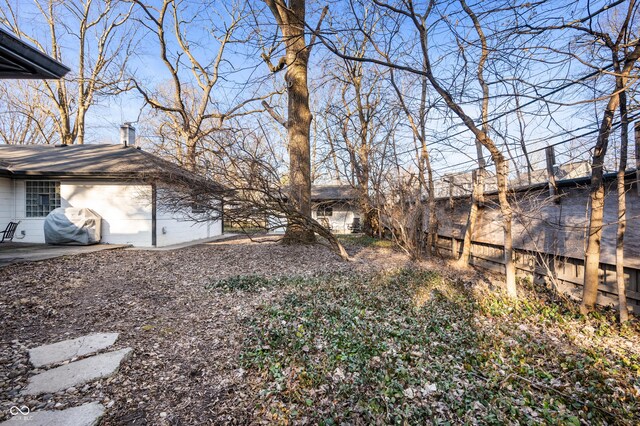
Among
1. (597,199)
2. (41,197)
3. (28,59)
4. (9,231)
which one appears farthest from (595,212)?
(41,197)

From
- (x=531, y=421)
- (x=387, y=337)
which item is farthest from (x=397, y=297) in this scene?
(x=531, y=421)

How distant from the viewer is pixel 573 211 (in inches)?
182

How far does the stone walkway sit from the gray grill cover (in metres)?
7.54

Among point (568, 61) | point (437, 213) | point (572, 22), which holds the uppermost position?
point (572, 22)

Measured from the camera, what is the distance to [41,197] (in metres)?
10.2

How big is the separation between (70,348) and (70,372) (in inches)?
20.9

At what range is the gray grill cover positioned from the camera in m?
8.91

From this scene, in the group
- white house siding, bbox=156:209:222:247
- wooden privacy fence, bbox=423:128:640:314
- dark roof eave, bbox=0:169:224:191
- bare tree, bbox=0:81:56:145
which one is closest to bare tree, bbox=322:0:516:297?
wooden privacy fence, bbox=423:128:640:314

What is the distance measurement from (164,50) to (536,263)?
1544 cm

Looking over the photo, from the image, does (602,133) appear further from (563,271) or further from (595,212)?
(563,271)

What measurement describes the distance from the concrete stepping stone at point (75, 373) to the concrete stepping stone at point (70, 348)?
0.18 meters

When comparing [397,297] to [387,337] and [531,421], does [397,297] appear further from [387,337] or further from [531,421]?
[531,421]

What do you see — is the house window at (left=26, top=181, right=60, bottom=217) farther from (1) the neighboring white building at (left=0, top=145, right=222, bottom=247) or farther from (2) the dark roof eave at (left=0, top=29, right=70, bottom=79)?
(2) the dark roof eave at (left=0, top=29, right=70, bottom=79)

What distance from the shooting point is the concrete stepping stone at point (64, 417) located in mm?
1896
